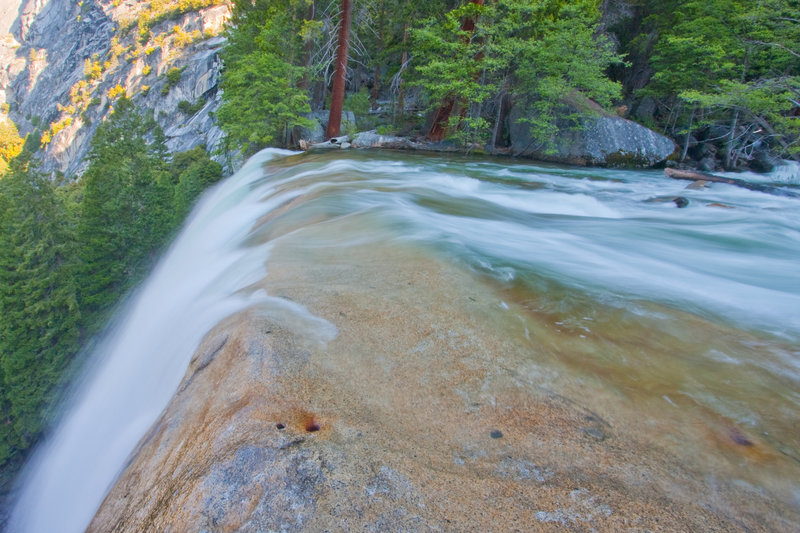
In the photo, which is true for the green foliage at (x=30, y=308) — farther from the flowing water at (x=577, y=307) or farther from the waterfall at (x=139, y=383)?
the waterfall at (x=139, y=383)

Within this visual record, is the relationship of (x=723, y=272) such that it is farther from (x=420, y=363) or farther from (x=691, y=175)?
(x=691, y=175)

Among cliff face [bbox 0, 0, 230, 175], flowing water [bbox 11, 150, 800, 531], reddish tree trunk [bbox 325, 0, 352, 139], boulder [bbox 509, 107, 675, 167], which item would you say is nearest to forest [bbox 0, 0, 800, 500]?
reddish tree trunk [bbox 325, 0, 352, 139]

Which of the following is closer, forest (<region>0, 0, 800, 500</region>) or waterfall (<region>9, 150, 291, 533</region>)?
waterfall (<region>9, 150, 291, 533</region>)

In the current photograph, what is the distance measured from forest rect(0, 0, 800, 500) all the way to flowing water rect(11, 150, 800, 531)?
8.00m

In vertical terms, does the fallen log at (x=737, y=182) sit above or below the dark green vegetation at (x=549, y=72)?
below

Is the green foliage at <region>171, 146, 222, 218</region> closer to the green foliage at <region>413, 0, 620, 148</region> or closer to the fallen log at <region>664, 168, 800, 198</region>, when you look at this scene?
the green foliage at <region>413, 0, 620, 148</region>

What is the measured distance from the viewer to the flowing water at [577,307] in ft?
5.96

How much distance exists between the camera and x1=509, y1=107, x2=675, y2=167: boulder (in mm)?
13602

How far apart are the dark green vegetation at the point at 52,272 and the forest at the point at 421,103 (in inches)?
2.4

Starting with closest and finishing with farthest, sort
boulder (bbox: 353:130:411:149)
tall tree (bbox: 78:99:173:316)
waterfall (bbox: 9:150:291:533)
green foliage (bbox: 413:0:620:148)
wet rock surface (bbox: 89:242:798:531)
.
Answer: wet rock surface (bbox: 89:242:798:531)
waterfall (bbox: 9:150:291:533)
green foliage (bbox: 413:0:620:148)
boulder (bbox: 353:130:411:149)
tall tree (bbox: 78:99:173:316)

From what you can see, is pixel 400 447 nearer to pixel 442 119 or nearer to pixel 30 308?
pixel 442 119

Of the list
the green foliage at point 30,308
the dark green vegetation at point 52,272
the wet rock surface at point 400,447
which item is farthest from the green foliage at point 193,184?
the wet rock surface at point 400,447

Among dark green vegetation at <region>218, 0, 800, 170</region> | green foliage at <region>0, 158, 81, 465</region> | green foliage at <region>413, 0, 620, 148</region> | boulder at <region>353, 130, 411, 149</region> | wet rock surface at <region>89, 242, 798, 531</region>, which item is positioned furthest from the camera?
green foliage at <region>0, 158, 81, 465</region>

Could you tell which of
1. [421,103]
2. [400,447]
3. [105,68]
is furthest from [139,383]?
[105,68]
